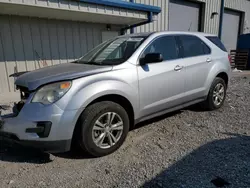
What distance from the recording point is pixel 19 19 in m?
6.35

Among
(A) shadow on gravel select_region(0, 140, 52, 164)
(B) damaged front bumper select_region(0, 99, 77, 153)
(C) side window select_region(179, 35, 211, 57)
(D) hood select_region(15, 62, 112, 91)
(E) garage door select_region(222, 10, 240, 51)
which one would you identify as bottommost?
(A) shadow on gravel select_region(0, 140, 52, 164)

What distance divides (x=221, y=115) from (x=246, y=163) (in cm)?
195

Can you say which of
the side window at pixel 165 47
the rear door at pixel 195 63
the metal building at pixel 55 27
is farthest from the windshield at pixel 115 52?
the metal building at pixel 55 27

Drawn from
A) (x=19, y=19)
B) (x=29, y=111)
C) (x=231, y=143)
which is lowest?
(x=231, y=143)

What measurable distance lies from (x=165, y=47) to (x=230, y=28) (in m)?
13.3

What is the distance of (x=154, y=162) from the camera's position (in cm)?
283

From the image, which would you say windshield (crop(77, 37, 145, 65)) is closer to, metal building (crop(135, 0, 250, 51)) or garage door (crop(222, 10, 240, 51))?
metal building (crop(135, 0, 250, 51))

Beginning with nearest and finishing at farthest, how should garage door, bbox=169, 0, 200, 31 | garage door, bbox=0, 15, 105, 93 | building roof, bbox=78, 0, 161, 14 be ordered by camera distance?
building roof, bbox=78, 0, 161, 14 → garage door, bbox=0, 15, 105, 93 → garage door, bbox=169, 0, 200, 31

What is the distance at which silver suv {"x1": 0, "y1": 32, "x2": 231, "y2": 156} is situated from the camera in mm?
2623

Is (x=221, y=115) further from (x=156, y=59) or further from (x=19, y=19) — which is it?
(x=19, y=19)

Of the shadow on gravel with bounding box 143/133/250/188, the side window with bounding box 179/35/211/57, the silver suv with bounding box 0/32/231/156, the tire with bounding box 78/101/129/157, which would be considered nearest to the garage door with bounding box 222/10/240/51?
the side window with bounding box 179/35/211/57

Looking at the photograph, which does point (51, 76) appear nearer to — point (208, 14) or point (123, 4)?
point (123, 4)

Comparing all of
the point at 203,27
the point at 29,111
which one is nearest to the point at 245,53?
the point at 203,27

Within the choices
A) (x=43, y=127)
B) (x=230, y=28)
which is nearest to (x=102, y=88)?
(x=43, y=127)
